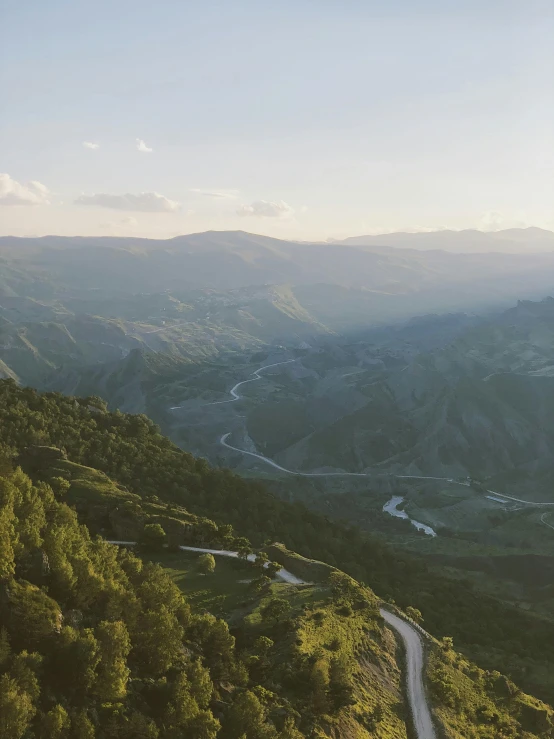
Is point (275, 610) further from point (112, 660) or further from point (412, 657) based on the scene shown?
point (112, 660)

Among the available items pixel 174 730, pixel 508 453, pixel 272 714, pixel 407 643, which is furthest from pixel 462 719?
pixel 508 453

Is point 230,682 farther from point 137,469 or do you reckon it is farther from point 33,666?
point 137,469

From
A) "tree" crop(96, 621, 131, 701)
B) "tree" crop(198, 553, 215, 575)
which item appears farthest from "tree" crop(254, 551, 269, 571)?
"tree" crop(96, 621, 131, 701)

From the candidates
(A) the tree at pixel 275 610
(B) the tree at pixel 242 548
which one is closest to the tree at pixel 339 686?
(A) the tree at pixel 275 610

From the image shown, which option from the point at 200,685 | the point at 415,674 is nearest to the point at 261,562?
the point at 415,674

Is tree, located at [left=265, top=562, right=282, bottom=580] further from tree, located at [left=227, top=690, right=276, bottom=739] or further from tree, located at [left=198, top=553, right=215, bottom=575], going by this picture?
tree, located at [left=227, top=690, right=276, bottom=739]

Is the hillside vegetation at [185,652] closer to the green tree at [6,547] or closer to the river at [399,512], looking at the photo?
the green tree at [6,547]

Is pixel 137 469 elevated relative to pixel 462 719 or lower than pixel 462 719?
elevated
